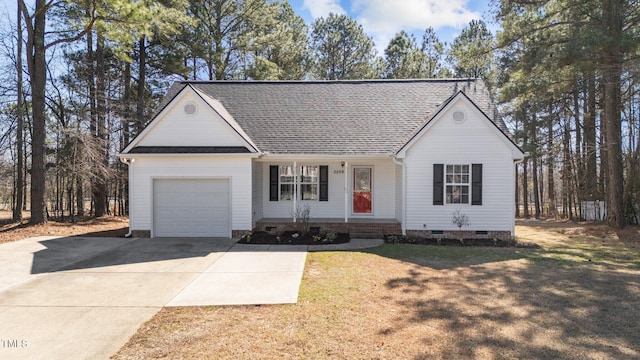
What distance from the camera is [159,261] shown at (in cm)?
845

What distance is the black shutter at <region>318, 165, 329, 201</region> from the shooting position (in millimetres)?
13500

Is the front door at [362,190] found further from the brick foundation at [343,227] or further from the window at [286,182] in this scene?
the window at [286,182]

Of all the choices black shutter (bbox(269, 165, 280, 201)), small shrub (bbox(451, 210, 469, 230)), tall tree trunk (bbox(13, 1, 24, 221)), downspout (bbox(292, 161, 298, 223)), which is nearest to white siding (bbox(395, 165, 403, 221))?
small shrub (bbox(451, 210, 469, 230))

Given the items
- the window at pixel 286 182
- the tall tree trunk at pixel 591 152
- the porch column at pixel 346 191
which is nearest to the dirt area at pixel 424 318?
the porch column at pixel 346 191

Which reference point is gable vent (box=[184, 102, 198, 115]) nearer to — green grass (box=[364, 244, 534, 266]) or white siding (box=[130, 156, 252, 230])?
white siding (box=[130, 156, 252, 230])

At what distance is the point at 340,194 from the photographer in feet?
44.3

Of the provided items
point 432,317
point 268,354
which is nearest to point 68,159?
point 268,354

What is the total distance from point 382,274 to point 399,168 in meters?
6.31

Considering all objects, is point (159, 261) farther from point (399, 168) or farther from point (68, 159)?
point (68, 159)

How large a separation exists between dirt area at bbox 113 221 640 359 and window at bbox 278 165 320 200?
5.52m

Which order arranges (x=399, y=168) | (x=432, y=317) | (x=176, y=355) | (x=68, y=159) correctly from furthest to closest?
1. (x=68, y=159)
2. (x=399, y=168)
3. (x=432, y=317)
4. (x=176, y=355)

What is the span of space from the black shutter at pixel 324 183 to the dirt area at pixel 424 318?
5.36 metres

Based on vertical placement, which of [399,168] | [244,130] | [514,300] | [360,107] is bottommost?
[514,300]

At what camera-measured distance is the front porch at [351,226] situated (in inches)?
468
